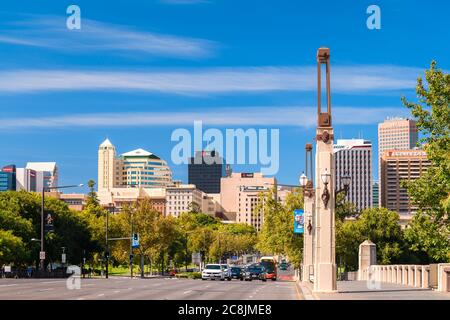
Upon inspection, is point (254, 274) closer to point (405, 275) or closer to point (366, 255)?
point (366, 255)

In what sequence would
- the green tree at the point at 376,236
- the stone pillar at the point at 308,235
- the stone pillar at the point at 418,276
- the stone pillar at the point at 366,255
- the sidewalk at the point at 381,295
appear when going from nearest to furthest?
the sidewalk at the point at 381,295 → the stone pillar at the point at 418,276 → the stone pillar at the point at 308,235 → the stone pillar at the point at 366,255 → the green tree at the point at 376,236

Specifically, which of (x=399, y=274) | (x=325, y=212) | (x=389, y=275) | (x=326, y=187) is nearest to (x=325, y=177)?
(x=326, y=187)

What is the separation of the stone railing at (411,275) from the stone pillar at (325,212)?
17.6 ft

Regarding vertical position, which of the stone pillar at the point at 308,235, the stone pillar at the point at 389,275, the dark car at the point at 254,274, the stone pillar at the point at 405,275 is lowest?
the dark car at the point at 254,274

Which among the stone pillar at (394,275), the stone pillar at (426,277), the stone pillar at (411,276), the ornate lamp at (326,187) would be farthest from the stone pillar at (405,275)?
the ornate lamp at (326,187)

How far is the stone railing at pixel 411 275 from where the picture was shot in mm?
41156

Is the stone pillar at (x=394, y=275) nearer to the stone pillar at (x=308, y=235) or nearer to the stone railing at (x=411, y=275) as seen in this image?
the stone railing at (x=411, y=275)

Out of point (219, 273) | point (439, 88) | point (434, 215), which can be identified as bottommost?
point (219, 273)

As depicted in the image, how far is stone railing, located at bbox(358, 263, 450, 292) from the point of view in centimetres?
4116

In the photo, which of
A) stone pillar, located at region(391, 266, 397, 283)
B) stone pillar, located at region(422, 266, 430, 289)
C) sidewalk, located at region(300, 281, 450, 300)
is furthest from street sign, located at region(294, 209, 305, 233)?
sidewalk, located at region(300, 281, 450, 300)

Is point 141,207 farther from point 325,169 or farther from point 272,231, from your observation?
point 325,169
